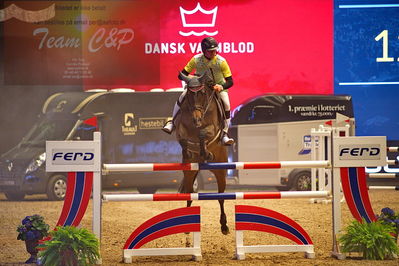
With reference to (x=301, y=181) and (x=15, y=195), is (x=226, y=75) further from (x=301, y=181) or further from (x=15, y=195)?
(x=15, y=195)

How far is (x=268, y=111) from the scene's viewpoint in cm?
1512

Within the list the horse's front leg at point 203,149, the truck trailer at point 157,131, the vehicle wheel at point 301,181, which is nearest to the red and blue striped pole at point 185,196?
the horse's front leg at point 203,149

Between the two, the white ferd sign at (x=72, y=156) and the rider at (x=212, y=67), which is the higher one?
the rider at (x=212, y=67)

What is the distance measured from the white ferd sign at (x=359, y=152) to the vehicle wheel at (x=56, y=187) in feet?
26.9

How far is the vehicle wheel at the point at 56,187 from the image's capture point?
13.8 metres

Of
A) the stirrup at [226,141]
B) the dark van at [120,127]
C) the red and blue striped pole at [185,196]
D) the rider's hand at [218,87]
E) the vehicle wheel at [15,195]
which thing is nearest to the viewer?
the red and blue striped pole at [185,196]

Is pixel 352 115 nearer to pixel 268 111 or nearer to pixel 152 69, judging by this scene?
pixel 268 111

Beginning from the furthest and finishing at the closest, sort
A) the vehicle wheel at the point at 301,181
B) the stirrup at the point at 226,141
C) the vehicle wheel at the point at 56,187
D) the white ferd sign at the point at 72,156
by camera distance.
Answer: the vehicle wheel at the point at 301,181 → the vehicle wheel at the point at 56,187 → the stirrup at the point at 226,141 → the white ferd sign at the point at 72,156

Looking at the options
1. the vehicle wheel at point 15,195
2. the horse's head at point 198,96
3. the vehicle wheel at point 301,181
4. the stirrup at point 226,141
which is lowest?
the vehicle wheel at point 15,195

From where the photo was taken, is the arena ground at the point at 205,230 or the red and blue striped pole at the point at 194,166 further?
the arena ground at the point at 205,230

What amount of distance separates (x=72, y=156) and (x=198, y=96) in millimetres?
1560

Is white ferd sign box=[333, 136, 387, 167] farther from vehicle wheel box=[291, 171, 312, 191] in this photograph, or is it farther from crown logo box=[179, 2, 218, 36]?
crown logo box=[179, 2, 218, 36]

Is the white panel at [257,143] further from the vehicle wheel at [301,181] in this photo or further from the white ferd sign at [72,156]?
the white ferd sign at [72,156]

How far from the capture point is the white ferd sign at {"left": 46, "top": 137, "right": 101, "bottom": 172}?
252 inches
